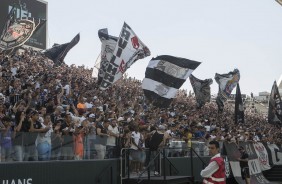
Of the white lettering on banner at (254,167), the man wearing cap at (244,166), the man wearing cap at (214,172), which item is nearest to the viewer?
the man wearing cap at (214,172)

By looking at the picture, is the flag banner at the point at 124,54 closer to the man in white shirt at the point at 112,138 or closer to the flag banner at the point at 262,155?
the man in white shirt at the point at 112,138

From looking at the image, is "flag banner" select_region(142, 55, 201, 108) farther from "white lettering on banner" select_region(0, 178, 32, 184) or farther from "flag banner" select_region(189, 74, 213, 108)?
"flag banner" select_region(189, 74, 213, 108)

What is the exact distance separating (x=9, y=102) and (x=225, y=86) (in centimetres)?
2231

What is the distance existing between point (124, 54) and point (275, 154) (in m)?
12.8

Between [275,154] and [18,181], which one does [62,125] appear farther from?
[275,154]

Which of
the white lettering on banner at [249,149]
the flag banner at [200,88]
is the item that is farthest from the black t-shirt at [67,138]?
the flag banner at [200,88]

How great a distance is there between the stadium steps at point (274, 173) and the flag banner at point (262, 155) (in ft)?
3.25

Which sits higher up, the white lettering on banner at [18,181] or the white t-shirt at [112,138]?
the white t-shirt at [112,138]

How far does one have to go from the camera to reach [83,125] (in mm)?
14570

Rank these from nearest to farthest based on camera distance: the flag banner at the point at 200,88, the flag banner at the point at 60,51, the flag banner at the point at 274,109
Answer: the flag banner at the point at 60,51 < the flag banner at the point at 274,109 < the flag banner at the point at 200,88

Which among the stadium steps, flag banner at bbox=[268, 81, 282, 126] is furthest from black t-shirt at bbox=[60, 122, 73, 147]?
flag banner at bbox=[268, 81, 282, 126]

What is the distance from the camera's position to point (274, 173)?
28.8m

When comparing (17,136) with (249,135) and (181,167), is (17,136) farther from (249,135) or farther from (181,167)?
(249,135)

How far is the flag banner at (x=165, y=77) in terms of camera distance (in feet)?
68.2
